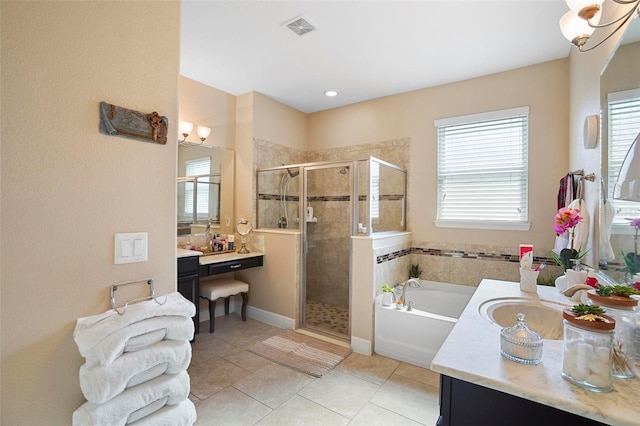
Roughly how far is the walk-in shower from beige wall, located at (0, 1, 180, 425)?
6.62 feet

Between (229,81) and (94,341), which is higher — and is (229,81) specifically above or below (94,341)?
above

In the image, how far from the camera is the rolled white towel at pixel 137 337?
986mm

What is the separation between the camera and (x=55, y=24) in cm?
98

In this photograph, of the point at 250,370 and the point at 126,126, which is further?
the point at 250,370

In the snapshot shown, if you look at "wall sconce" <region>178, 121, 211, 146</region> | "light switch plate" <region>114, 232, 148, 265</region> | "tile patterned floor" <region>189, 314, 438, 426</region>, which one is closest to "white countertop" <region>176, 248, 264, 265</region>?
"tile patterned floor" <region>189, 314, 438, 426</region>

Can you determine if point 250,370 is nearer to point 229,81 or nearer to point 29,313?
point 29,313

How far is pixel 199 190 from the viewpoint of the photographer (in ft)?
11.0

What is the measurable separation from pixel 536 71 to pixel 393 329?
287 centimetres

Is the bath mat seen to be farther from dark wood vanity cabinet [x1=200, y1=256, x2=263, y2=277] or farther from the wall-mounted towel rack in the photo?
the wall-mounted towel rack

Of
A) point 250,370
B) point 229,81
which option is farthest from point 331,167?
point 250,370

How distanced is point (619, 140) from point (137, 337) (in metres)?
2.23

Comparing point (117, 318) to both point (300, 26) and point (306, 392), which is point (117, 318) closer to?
point (306, 392)

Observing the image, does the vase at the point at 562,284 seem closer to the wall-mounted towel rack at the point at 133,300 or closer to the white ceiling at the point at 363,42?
the white ceiling at the point at 363,42

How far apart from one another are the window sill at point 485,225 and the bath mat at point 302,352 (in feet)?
5.71
